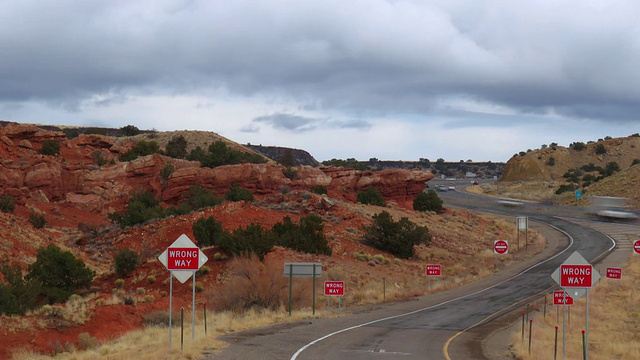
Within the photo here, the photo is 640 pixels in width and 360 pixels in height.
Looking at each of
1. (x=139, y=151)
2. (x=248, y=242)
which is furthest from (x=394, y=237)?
(x=139, y=151)

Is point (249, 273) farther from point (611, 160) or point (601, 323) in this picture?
point (611, 160)

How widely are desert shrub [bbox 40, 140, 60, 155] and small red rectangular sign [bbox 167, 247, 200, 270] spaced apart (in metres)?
62.8

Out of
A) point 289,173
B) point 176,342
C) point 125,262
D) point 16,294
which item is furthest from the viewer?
point 289,173

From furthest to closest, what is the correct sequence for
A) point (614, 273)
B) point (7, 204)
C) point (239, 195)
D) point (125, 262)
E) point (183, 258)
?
point (239, 195), point (7, 204), point (125, 262), point (614, 273), point (183, 258)

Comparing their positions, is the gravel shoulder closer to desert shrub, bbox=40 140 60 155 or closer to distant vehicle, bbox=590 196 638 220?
distant vehicle, bbox=590 196 638 220

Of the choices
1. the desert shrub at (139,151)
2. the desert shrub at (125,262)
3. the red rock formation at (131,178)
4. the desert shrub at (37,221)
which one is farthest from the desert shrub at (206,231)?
the desert shrub at (139,151)

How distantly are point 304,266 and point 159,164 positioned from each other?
50491 mm

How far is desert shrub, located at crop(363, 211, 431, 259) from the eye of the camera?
52.3 metres

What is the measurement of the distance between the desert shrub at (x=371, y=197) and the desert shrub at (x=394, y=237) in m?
19.4

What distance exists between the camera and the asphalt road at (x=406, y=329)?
62.1ft

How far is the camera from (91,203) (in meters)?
65.5

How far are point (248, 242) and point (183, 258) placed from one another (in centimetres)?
2122

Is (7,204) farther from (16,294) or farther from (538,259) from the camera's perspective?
(538,259)

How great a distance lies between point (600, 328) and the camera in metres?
29.8
